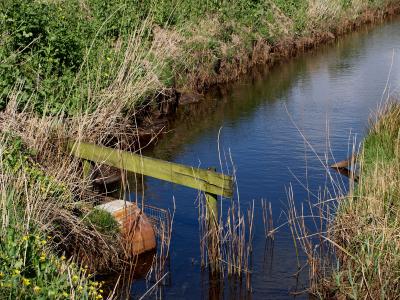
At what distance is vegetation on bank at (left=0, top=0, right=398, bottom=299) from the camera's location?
272 inches

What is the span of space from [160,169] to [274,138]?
6.78 metres

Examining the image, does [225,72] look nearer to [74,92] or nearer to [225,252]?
[74,92]

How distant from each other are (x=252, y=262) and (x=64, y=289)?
12.4ft

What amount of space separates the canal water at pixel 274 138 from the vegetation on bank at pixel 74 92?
0.98 m

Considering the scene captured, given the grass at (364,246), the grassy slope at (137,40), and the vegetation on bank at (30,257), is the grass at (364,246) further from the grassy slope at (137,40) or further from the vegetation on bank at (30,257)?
the grassy slope at (137,40)

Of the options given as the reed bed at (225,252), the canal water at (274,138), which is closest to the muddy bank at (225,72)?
the canal water at (274,138)

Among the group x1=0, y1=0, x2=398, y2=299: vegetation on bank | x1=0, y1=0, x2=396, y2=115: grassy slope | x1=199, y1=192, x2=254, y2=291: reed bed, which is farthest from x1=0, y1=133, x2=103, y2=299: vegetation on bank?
x1=0, y1=0, x2=396, y2=115: grassy slope

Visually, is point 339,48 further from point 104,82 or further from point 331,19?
point 104,82

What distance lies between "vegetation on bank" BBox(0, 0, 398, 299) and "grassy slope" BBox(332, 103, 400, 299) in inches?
118

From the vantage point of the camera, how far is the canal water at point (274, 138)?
9523mm

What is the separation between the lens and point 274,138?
52.4ft

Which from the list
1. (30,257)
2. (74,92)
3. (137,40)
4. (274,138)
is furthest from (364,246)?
(137,40)

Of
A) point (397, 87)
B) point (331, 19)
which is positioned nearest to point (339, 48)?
point (331, 19)

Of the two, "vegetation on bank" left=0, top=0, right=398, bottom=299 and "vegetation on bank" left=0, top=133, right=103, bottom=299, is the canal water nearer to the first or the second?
"vegetation on bank" left=0, top=0, right=398, bottom=299
